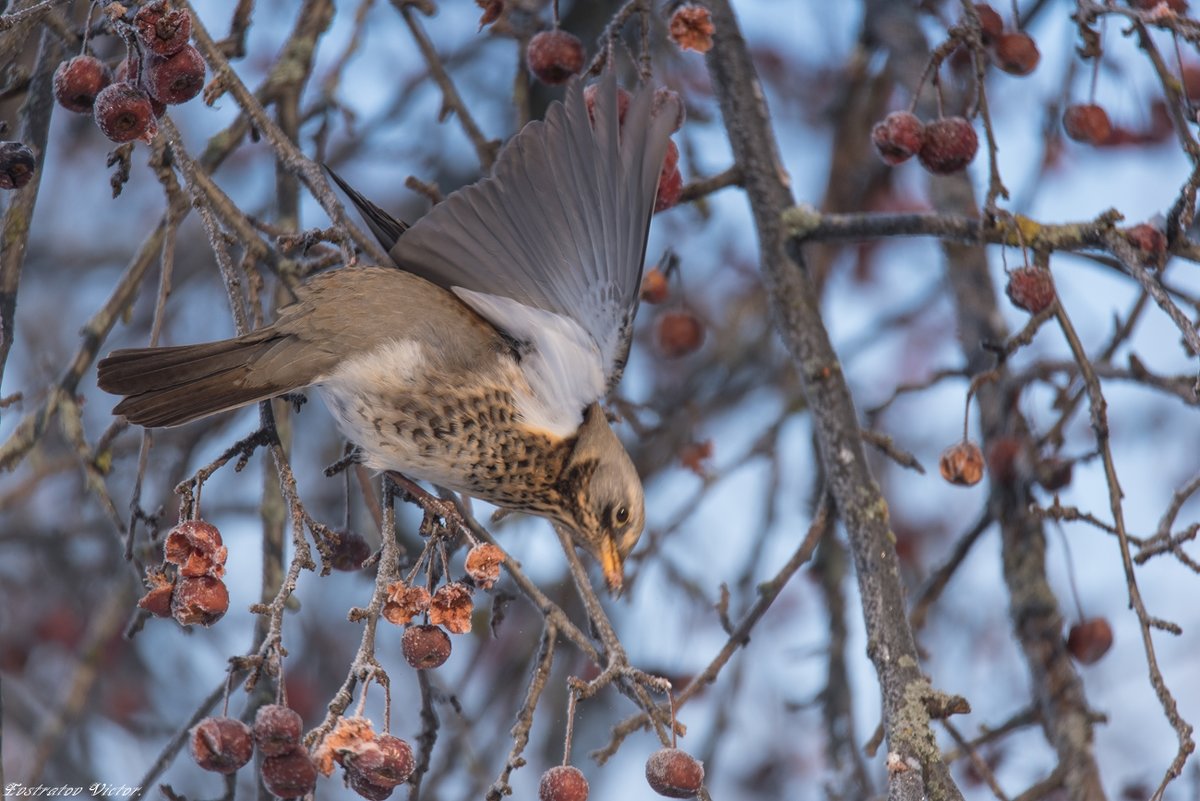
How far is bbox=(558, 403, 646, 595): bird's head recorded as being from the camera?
2.86 metres

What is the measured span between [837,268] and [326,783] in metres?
2.81

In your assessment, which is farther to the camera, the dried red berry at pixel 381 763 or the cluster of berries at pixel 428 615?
the cluster of berries at pixel 428 615

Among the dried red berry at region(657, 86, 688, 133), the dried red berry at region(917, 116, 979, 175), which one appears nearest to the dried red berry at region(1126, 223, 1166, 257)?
the dried red berry at region(917, 116, 979, 175)

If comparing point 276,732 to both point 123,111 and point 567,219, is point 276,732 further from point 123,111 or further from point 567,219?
point 567,219

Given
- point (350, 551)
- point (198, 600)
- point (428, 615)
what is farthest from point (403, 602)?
point (350, 551)

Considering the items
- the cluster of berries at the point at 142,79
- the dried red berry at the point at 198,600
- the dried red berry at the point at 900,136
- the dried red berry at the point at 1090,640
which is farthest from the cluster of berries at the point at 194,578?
the dried red berry at the point at 1090,640

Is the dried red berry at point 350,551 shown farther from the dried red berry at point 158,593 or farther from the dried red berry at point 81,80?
the dried red berry at point 81,80

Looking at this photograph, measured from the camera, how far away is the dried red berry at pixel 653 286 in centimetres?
300

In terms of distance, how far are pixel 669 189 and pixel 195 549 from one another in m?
1.21

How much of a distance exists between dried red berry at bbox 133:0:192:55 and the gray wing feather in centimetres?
58

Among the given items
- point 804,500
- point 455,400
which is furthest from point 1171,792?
point 455,400

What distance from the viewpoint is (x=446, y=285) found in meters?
2.73

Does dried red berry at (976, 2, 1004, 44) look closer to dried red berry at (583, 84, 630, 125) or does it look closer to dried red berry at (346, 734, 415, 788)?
dried red berry at (583, 84, 630, 125)

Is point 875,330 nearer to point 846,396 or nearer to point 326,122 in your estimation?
point 846,396
